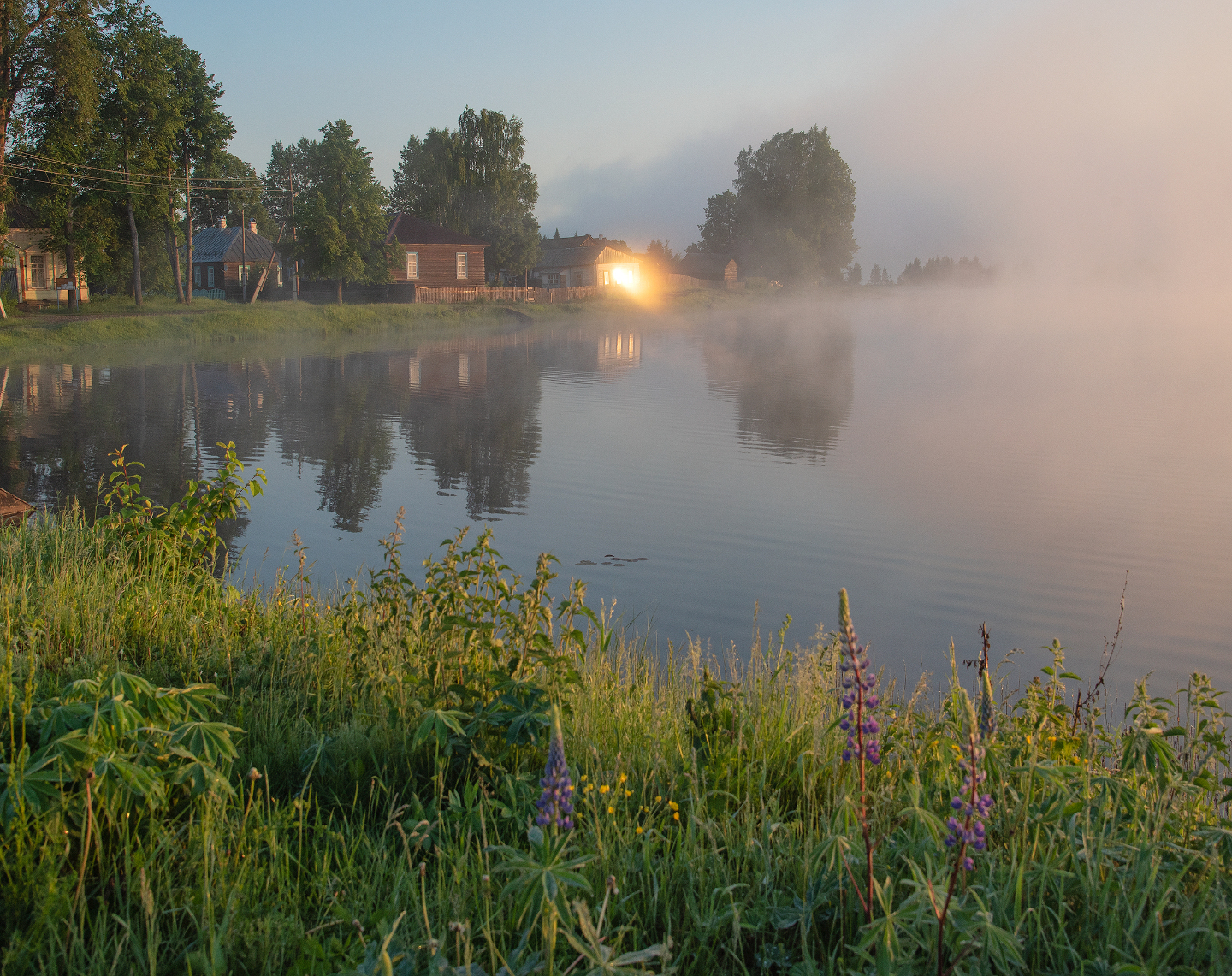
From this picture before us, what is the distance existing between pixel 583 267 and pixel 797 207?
31.2 metres

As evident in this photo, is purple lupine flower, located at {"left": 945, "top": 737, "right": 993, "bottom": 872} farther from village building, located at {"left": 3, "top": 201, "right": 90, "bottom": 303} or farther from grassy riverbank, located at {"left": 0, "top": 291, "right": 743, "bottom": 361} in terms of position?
village building, located at {"left": 3, "top": 201, "right": 90, "bottom": 303}

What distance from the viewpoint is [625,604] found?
353 inches

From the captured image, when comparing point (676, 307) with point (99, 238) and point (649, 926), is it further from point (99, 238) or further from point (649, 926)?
point (649, 926)

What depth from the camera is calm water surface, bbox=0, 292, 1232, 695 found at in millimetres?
9141

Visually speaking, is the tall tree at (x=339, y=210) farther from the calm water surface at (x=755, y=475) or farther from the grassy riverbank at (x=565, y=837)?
the grassy riverbank at (x=565, y=837)

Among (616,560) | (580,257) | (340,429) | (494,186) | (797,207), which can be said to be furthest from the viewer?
(797,207)

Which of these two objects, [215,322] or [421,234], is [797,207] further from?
[215,322]

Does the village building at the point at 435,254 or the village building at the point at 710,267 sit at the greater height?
the village building at the point at 710,267

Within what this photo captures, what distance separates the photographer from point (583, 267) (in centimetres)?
8450

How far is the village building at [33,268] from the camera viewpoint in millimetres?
47250

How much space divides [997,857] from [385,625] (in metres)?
3.77

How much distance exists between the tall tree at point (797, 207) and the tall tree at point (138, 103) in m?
68.8

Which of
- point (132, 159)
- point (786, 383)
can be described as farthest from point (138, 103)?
point (786, 383)

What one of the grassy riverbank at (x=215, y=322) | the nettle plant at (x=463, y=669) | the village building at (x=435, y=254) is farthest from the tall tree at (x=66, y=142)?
the nettle plant at (x=463, y=669)
